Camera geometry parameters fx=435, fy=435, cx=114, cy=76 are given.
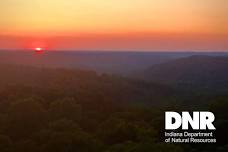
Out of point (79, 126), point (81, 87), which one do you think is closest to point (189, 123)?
point (79, 126)

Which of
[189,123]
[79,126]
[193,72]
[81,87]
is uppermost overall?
[193,72]

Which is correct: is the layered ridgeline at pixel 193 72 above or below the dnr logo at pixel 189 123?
above

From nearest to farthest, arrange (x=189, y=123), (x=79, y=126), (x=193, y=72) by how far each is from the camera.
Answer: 1. (x=189, y=123)
2. (x=79, y=126)
3. (x=193, y=72)

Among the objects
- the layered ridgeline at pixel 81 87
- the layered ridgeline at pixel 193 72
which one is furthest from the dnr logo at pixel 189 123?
the layered ridgeline at pixel 193 72

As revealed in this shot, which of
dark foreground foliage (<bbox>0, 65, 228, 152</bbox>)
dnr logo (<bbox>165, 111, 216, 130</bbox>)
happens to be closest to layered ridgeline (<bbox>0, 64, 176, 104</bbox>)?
dark foreground foliage (<bbox>0, 65, 228, 152</bbox>)

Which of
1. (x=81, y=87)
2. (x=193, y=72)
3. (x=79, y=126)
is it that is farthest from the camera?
(x=193, y=72)

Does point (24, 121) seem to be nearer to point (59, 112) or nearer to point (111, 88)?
point (59, 112)

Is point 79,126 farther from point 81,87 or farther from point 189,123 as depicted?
point 81,87

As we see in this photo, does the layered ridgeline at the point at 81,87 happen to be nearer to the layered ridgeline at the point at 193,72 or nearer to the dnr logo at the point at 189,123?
the dnr logo at the point at 189,123

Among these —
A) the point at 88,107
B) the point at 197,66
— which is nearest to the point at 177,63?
the point at 197,66
